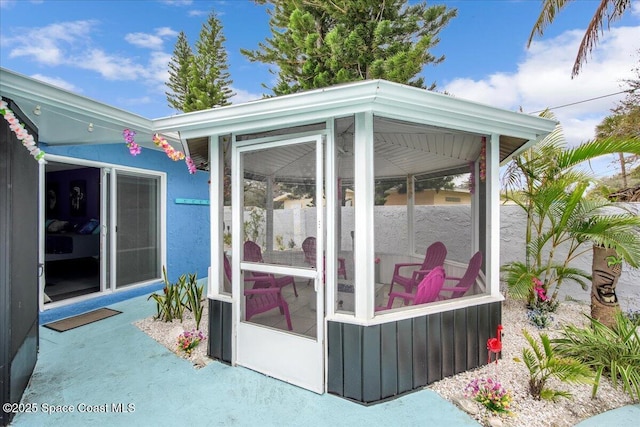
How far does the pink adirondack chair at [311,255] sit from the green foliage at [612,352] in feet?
6.91

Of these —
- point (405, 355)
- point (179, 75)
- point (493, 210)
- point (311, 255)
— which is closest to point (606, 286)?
point (493, 210)

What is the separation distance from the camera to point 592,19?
5.77 metres

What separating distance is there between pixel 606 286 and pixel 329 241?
10.6 feet

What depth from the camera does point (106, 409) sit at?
248 cm

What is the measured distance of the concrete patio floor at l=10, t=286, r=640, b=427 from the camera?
232 cm

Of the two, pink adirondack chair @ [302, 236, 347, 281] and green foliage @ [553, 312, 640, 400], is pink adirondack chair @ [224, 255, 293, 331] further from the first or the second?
green foliage @ [553, 312, 640, 400]

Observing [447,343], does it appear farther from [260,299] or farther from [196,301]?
[196,301]

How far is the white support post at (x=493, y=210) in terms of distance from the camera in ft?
10.0

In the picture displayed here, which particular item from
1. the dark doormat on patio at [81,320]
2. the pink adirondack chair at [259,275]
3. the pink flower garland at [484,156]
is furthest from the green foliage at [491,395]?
the dark doormat on patio at [81,320]

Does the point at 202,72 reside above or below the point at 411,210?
above

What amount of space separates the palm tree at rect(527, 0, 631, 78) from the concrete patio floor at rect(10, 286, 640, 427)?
6.38 meters

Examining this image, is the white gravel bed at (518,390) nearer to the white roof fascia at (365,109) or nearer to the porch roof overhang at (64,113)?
the white roof fascia at (365,109)

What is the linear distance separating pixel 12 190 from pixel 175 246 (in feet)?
13.0

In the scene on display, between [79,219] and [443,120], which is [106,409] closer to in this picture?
[443,120]
